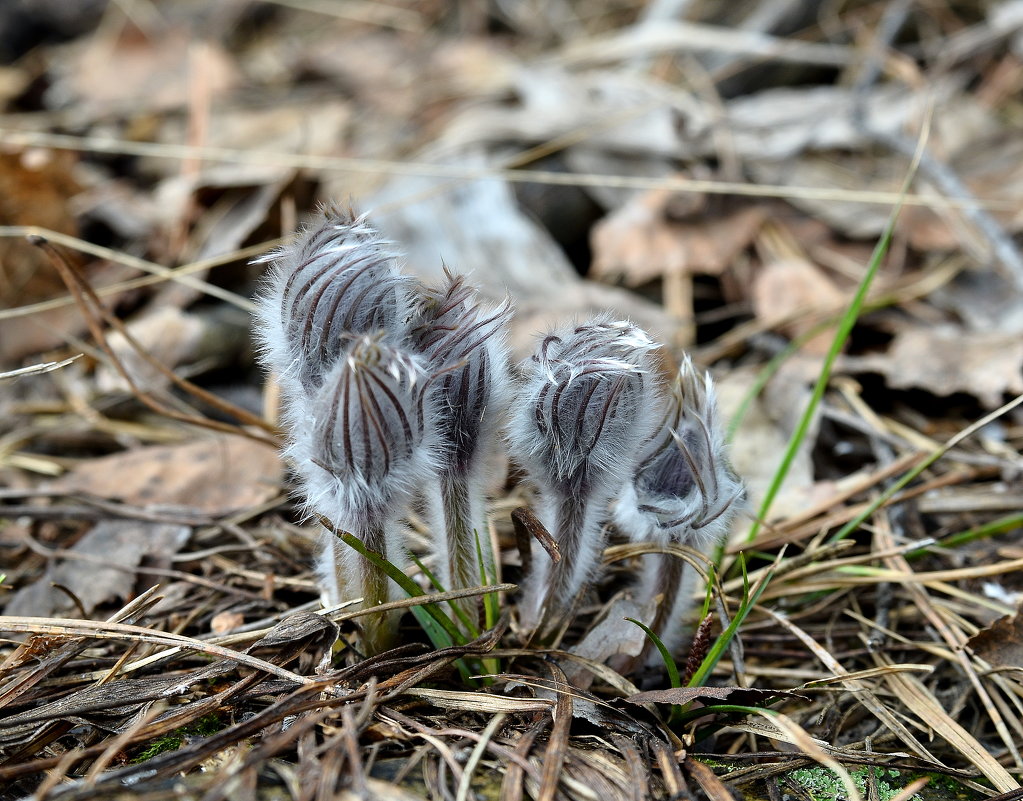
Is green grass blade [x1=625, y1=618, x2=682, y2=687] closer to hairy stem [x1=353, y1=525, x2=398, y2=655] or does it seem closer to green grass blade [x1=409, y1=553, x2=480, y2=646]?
green grass blade [x1=409, y1=553, x2=480, y2=646]

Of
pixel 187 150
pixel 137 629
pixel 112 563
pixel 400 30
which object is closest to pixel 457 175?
pixel 187 150

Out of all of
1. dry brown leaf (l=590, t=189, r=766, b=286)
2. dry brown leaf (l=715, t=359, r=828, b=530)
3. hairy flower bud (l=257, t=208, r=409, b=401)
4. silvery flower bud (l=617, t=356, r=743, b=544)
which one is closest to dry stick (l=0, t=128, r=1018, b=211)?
dry brown leaf (l=590, t=189, r=766, b=286)

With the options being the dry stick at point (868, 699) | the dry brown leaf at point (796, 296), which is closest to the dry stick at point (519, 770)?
the dry stick at point (868, 699)

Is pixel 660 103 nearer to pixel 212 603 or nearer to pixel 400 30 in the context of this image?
pixel 400 30

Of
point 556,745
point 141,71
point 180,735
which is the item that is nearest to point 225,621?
point 180,735

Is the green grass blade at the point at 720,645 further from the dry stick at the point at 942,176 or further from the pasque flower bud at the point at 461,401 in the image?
the dry stick at the point at 942,176

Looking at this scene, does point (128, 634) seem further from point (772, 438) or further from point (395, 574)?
point (772, 438)
